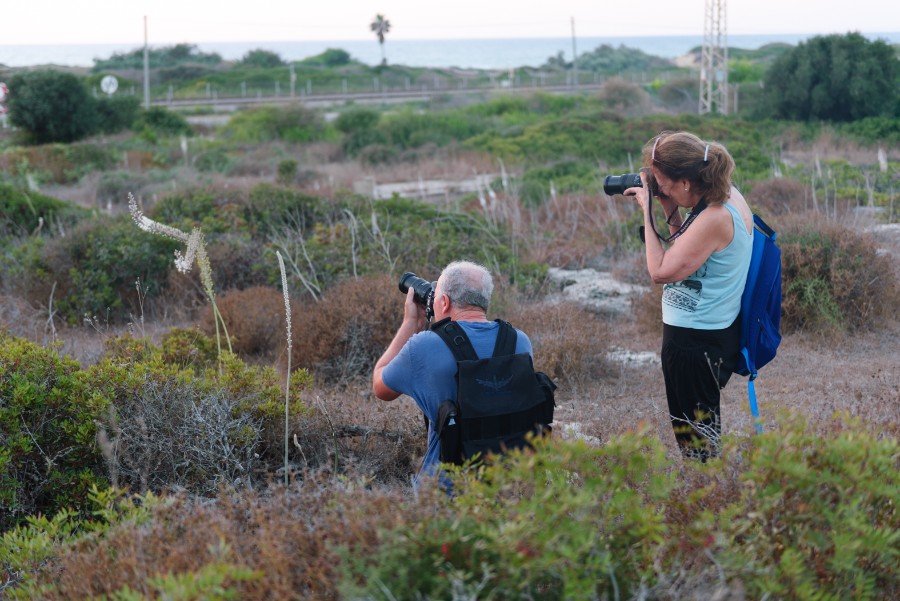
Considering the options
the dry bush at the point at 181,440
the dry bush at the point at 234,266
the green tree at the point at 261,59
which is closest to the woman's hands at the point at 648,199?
the dry bush at the point at 181,440

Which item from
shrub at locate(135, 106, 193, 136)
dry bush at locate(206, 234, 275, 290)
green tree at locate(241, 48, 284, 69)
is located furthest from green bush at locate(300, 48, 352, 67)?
dry bush at locate(206, 234, 275, 290)

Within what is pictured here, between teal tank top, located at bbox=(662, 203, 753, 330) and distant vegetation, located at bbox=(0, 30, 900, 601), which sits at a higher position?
teal tank top, located at bbox=(662, 203, 753, 330)

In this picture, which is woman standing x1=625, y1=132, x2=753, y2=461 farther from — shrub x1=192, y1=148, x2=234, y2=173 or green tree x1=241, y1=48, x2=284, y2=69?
green tree x1=241, y1=48, x2=284, y2=69

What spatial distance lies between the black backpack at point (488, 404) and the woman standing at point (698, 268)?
71cm

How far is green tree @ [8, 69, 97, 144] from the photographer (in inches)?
1090

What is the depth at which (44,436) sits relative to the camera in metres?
4.07

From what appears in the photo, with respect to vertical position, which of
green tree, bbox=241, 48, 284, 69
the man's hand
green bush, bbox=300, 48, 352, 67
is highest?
green bush, bbox=300, 48, 352, 67

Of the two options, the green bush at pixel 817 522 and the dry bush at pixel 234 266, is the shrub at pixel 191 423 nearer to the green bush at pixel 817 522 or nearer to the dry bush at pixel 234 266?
the green bush at pixel 817 522

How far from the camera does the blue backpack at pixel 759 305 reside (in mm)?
3799

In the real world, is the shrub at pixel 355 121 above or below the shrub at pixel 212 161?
above

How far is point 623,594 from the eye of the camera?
2221 millimetres

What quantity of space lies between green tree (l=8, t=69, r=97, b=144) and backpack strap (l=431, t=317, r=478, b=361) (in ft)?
90.4

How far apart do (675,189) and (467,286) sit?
0.95 meters

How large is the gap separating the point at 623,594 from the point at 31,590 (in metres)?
1.67
